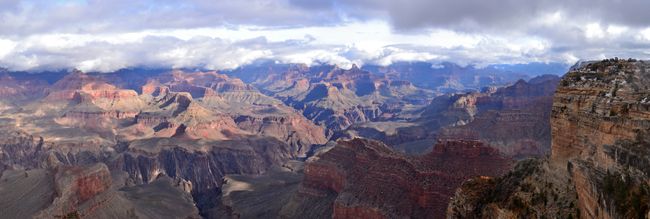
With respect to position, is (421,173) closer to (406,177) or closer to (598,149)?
(406,177)

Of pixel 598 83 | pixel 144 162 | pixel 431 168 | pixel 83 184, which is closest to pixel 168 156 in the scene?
pixel 144 162

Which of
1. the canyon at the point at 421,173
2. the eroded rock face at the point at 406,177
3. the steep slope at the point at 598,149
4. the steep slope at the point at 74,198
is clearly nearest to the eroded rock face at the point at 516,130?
the canyon at the point at 421,173

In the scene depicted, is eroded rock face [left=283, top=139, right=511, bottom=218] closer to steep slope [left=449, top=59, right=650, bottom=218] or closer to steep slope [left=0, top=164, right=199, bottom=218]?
steep slope [left=0, top=164, right=199, bottom=218]

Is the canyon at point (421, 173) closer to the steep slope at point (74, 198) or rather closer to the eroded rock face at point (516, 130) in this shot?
the steep slope at point (74, 198)

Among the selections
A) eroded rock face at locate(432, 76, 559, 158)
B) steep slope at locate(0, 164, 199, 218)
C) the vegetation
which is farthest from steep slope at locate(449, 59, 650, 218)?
eroded rock face at locate(432, 76, 559, 158)

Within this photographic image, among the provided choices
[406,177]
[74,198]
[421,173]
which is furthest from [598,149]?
[74,198]

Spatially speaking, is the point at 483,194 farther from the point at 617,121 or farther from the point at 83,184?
the point at 83,184

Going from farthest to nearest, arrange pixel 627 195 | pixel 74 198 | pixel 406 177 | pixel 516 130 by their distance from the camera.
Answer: pixel 516 130, pixel 74 198, pixel 406 177, pixel 627 195
